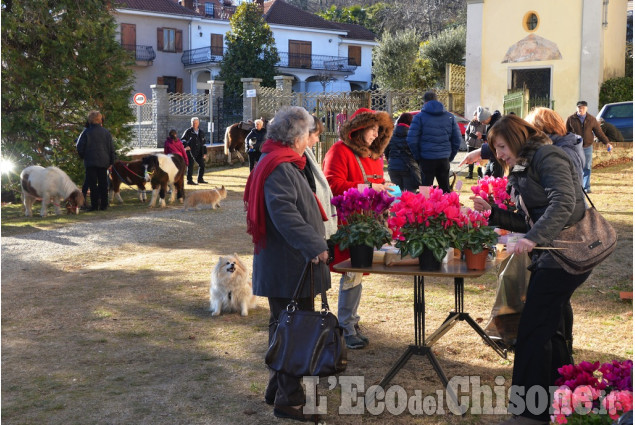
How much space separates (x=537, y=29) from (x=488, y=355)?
2449 cm

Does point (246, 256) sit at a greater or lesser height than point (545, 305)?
lesser

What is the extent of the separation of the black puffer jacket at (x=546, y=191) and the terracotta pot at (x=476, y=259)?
38 centimetres

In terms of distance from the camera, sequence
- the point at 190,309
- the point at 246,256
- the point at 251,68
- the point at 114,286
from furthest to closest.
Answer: the point at 251,68, the point at 246,256, the point at 114,286, the point at 190,309

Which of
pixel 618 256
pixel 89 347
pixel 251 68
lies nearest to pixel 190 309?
pixel 89 347

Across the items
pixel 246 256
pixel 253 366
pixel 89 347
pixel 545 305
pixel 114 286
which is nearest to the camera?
pixel 545 305

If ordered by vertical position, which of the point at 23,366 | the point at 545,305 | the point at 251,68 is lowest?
the point at 23,366

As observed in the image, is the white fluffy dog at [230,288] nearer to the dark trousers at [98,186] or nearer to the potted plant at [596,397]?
the potted plant at [596,397]

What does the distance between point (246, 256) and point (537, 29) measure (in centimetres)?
2092

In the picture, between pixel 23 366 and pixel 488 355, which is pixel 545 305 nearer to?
pixel 488 355

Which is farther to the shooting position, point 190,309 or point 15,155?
point 15,155

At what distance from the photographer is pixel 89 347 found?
6.66 m

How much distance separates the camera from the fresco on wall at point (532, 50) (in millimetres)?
28094

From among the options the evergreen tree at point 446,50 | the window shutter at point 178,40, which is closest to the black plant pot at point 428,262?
the evergreen tree at point 446,50

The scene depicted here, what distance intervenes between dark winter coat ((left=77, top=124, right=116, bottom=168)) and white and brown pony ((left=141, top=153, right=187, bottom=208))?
944 mm
